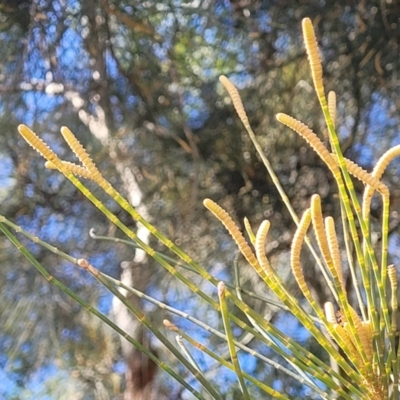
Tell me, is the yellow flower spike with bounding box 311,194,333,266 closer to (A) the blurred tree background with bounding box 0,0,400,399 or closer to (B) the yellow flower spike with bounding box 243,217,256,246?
(B) the yellow flower spike with bounding box 243,217,256,246

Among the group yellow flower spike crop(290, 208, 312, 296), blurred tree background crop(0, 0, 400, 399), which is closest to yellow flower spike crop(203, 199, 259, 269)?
yellow flower spike crop(290, 208, 312, 296)

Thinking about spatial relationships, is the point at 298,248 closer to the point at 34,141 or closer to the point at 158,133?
the point at 34,141

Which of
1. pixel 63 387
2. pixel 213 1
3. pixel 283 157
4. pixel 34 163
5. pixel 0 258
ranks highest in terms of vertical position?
pixel 213 1

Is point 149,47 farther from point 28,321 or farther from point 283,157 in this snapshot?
point 28,321

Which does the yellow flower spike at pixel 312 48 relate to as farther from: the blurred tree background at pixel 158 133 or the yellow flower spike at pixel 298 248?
the blurred tree background at pixel 158 133

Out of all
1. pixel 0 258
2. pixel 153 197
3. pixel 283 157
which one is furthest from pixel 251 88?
pixel 0 258

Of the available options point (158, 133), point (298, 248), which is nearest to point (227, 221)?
point (298, 248)
